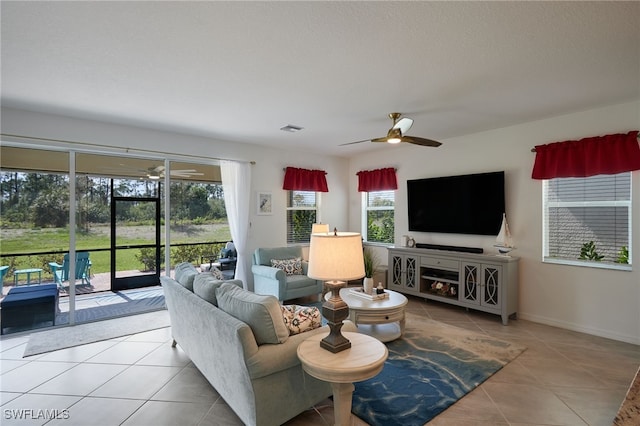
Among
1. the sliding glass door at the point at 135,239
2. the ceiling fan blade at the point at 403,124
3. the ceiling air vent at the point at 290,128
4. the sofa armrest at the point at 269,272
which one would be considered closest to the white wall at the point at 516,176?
the sofa armrest at the point at 269,272

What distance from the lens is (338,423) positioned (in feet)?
5.87

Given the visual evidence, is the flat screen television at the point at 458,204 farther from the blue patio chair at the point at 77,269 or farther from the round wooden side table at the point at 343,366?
the blue patio chair at the point at 77,269

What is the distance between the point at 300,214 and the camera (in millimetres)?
5980

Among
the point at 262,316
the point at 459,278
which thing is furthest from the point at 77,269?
the point at 459,278

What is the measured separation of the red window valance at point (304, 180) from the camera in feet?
18.3

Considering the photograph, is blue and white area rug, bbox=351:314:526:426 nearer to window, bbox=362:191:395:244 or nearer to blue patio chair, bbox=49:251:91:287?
window, bbox=362:191:395:244

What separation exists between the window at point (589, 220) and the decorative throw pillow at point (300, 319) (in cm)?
336

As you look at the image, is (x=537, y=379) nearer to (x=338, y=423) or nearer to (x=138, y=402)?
(x=338, y=423)

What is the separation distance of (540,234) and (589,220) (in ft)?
1.66

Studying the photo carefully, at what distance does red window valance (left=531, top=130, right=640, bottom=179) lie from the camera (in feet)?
10.5

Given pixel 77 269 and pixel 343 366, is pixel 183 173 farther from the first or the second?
pixel 343 366

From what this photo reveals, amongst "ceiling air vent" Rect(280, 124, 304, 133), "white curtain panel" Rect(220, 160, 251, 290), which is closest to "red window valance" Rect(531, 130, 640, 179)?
"ceiling air vent" Rect(280, 124, 304, 133)

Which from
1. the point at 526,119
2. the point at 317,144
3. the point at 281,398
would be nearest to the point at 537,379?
the point at 281,398

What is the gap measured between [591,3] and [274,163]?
4.48m
